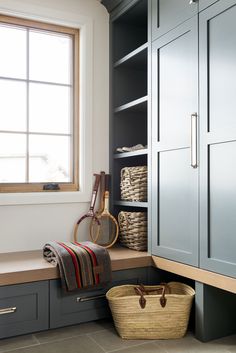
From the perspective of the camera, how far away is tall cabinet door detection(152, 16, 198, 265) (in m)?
2.37

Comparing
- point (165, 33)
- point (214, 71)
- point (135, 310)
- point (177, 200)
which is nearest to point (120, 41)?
point (165, 33)

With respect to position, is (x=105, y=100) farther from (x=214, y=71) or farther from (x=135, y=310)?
(x=135, y=310)

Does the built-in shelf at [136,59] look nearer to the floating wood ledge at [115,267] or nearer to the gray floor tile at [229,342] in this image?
the floating wood ledge at [115,267]

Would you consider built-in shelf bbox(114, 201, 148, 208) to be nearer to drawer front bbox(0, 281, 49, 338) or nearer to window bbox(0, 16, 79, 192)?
window bbox(0, 16, 79, 192)

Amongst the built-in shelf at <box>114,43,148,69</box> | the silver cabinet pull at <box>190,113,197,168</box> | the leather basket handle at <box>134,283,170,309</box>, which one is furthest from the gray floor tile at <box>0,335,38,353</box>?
the built-in shelf at <box>114,43,148,69</box>

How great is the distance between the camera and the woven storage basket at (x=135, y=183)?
9.57ft

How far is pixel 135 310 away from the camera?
7.60 ft

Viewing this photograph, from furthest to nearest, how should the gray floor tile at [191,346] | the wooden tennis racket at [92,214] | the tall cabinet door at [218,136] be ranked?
the wooden tennis racket at [92,214] → the gray floor tile at [191,346] → the tall cabinet door at [218,136]

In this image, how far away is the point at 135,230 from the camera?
9.64 feet

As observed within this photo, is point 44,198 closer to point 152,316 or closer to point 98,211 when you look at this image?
point 98,211

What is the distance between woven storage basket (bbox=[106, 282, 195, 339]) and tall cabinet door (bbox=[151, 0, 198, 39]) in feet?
5.68

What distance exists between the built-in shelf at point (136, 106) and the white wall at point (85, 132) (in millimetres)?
179

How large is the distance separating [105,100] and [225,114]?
1410 millimetres

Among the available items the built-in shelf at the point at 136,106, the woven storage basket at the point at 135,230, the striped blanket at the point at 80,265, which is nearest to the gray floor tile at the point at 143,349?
the striped blanket at the point at 80,265
